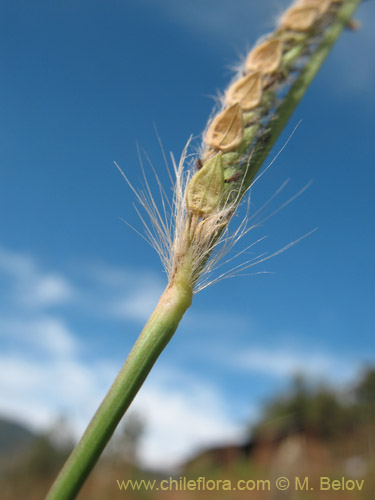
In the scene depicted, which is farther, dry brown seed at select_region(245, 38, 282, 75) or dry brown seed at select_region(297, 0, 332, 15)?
dry brown seed at select_region(297, 0, 332, 15)

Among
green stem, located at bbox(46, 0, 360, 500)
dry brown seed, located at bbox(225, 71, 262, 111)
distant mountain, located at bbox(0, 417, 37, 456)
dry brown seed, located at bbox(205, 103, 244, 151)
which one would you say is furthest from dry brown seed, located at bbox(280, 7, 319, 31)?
distant mountain, located at bbox(0, 417, 37, 456)

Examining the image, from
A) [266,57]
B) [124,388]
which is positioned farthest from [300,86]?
[124,388]

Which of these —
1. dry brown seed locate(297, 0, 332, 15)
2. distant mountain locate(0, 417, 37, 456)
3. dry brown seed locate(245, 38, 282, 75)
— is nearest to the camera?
dry brown seed locate(245, 38, 282, 75)

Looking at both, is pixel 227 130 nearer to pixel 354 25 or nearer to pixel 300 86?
pixel 300 86

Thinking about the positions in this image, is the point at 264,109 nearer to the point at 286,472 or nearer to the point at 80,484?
the point at 80,484

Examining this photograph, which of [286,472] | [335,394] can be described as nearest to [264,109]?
[286,472]

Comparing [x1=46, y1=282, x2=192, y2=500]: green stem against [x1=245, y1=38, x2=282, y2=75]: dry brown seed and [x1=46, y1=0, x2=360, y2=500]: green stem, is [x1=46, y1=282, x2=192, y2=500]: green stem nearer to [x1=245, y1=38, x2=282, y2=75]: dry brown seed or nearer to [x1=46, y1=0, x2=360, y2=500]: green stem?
[x1=46, y1=0, x2=360, y2=500]: green stem
